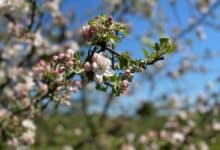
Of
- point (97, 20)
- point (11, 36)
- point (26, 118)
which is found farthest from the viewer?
point (11, 36)

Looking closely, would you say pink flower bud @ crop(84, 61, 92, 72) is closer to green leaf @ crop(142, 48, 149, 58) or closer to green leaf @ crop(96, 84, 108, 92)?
green leaf @ crop(96, 84, 108, 92)

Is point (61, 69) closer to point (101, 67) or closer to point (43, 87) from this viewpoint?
point (101, 67)

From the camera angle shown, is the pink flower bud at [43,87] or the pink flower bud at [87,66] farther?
the pink flower bud at [43,87]

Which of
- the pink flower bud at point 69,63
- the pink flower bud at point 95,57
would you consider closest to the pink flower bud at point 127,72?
the pink flower bud at point 95,57

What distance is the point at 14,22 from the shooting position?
14.1 feet

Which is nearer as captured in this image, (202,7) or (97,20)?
(97,20)

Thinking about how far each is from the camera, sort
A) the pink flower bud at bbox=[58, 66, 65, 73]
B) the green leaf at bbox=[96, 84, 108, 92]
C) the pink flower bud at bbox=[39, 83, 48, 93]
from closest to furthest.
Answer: the green leaf at bbox=[96, 84, 108, 92], the pink flower bud at bbox=[58, 66, 65, 73], the pink flower bud at bbox=[39, 83, 48, 93]

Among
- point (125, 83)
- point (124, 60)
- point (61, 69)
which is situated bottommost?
point (125, 83)

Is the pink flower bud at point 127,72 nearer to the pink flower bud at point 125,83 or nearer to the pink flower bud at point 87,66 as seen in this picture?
the pink flower bud at point 125,83

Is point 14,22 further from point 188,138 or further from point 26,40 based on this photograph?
point 188,138

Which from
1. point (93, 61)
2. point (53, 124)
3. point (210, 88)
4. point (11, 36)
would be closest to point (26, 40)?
point (11, 36)

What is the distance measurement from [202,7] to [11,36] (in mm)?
4556

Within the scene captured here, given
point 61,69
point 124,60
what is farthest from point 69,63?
point 124,60

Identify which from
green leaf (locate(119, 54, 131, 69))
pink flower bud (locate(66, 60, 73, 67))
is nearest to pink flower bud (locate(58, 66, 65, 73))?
pink flower bud (locate(66, 60, 73, 67))
